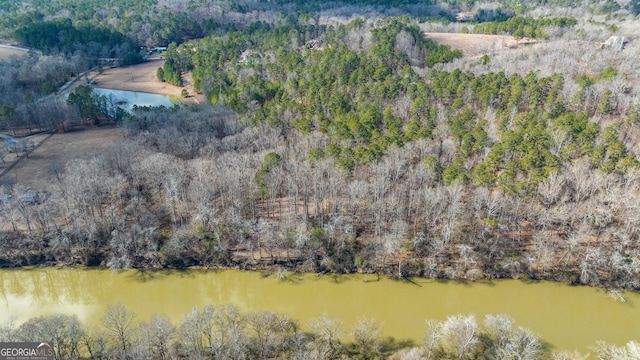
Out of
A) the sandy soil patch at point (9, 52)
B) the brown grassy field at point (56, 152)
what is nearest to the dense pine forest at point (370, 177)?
the brown grassy field at point (56, 152)

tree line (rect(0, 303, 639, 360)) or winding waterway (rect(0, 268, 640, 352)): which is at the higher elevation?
tree line (rect(0, 303, 639, 360))

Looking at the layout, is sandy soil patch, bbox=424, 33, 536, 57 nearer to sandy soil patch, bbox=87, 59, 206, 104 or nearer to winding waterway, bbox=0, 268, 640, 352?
sandy soil patch, bbox=87, 59, 206, 104

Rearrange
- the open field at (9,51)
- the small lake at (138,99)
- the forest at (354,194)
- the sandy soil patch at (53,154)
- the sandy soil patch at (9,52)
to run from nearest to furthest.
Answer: the forest at (354,194) → the sandy soil patch at (53,154) → the small lake at (138,99) → the sandy soil patch at (9,52) → the open field at (9,51)

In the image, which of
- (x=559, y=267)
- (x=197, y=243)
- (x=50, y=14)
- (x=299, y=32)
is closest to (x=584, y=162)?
(x=559, y=267)

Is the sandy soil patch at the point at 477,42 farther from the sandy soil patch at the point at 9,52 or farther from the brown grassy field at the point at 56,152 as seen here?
the sandy soil patch at the point at 9,52

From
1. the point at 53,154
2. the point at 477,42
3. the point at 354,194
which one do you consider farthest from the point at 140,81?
the point at 354,194

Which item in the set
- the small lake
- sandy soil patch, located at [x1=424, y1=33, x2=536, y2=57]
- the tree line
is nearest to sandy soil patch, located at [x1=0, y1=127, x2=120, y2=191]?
the small lake

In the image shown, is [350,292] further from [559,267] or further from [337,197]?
[559,267]
